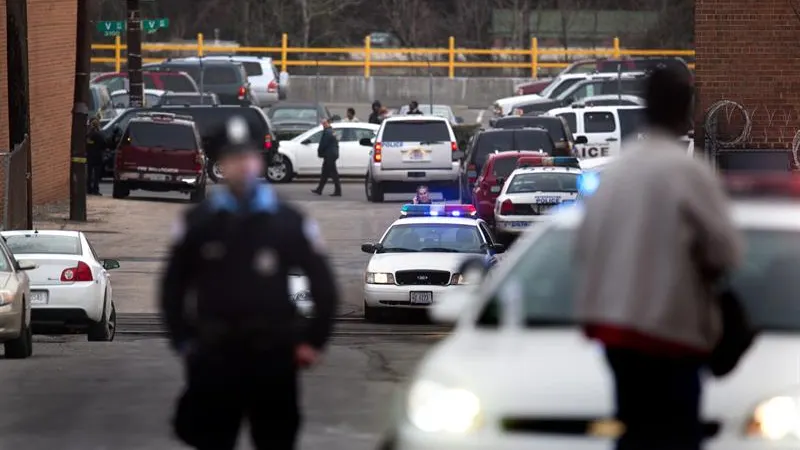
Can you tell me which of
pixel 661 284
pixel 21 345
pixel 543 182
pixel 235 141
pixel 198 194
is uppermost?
pixel 235 141

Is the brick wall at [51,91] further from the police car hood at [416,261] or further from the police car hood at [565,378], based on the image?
the police car hood at [565,378]

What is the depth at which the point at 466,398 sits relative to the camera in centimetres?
729

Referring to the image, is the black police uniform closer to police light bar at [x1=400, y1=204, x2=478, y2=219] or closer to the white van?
police light bar at [x1=400, y1=204, x2=478, y2=219]

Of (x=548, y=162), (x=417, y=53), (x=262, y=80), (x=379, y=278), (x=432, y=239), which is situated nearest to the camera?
(x=379, y=278)

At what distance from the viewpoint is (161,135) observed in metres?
38.5

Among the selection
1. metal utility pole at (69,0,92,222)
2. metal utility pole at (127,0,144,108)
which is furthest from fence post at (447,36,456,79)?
metal utility pole at (69,0,92,222)

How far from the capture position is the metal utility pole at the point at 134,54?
4125 centimetres

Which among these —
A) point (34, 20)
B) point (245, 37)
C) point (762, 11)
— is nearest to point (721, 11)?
point (762, 11)

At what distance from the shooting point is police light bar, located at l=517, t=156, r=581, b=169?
1249 inches

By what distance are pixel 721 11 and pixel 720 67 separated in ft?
2.93

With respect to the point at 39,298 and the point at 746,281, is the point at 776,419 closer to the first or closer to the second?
the point at 746,281

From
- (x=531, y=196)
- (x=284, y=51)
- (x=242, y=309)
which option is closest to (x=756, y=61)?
(x=531, y=196)

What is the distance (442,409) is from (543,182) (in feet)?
76.1

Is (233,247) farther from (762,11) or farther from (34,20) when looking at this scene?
(34,20)
